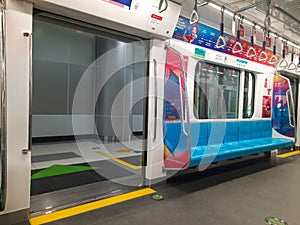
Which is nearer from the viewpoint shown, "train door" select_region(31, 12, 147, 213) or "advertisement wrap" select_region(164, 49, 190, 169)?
"advertisement wrap" select_region(164, 49, 190, 169)

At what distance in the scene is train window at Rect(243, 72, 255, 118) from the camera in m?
5.29

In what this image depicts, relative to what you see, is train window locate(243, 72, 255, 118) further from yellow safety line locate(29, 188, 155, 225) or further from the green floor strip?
the green floor strip

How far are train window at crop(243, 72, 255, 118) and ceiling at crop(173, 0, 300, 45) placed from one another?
1.13 m

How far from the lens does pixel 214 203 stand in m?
2.70

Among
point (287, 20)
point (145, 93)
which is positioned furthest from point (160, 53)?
point (287, 20)

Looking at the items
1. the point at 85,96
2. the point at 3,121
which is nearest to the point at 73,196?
the point at 3,121

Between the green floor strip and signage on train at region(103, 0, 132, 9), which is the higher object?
signage on train at region(103, 0, 132, 9)

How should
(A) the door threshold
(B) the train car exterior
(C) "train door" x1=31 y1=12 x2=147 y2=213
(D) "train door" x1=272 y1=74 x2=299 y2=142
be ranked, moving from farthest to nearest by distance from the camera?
1. (C) "train door" x1=31 y1=12 x2=147 y2=213
2. (D) "train door" x1=272 y1=74 x2=299 y2=142
3. (A) the door threshold
4. (B) the train car exterior

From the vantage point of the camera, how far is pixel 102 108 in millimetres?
6574

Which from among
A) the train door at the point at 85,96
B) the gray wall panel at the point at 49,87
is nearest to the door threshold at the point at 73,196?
the train door at the point at 85,96

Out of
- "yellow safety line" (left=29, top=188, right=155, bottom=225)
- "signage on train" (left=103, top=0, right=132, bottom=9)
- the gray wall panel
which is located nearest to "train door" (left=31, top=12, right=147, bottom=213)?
the gray wall panel

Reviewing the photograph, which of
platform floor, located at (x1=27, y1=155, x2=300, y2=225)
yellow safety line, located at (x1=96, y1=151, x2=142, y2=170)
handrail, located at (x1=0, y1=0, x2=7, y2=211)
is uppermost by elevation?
handrail, located at (x1=0, y1=0, x2=7, y2=211)

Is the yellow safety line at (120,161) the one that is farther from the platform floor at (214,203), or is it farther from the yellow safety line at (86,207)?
the yellow safety line at (86,207)

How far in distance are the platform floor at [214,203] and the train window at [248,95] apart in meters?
1.75
